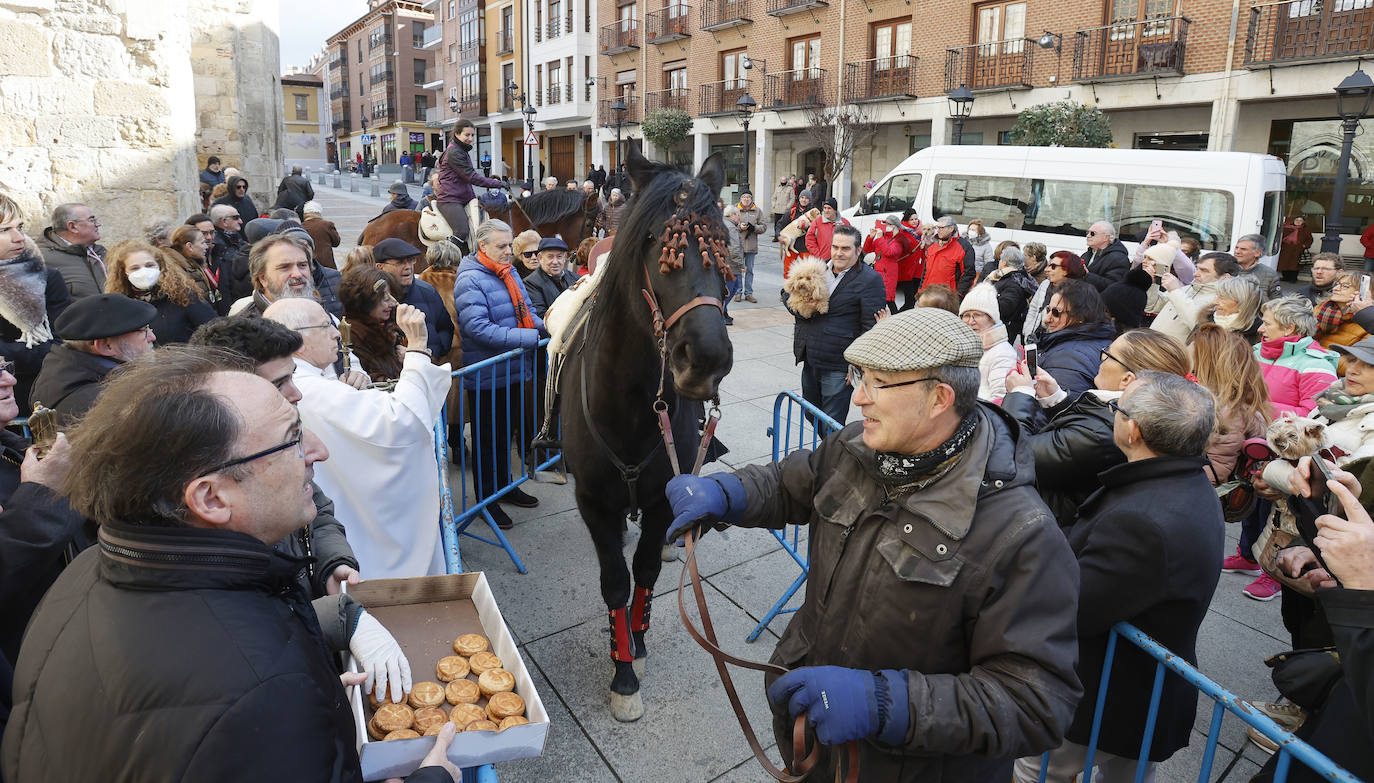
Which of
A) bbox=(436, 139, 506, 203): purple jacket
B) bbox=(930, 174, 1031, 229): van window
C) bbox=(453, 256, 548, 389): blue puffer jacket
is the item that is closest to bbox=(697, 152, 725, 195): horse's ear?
bbox=(453, 256, 548, 389): blue puffer jacket

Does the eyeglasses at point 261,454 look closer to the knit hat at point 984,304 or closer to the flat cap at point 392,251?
the flat cap at point 392,251

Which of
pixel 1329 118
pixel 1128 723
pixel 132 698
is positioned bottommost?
pixel 1128 723

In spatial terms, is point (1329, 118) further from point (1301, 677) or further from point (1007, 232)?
point (1301, 677)

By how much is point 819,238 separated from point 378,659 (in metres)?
11.9

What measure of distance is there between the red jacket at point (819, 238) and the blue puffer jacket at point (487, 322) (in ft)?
26.2

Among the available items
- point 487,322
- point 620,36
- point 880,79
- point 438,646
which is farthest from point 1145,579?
point 620,36

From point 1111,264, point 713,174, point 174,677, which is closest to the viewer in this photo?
point 174,677

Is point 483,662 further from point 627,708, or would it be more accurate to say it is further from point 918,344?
point 627,708

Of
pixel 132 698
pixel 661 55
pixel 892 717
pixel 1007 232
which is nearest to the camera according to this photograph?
pixel 132 698

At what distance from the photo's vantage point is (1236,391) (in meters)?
3.84

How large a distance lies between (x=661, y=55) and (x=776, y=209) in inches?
645

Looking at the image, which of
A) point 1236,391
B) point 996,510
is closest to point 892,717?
point 996,510

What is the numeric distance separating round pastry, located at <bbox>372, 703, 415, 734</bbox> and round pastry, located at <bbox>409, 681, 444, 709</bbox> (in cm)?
9

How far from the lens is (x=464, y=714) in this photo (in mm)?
1869
